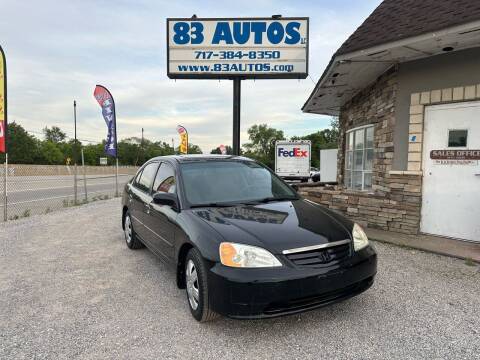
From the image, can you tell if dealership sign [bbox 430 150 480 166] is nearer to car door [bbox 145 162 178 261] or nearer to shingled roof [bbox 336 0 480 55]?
shingled roof [bbox 336 0 480 55]

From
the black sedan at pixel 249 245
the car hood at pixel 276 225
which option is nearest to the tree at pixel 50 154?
the black sedan at pixel 249 245

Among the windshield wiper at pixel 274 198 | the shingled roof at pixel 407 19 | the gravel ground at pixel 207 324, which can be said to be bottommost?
the gravel ground at pixel 207 324

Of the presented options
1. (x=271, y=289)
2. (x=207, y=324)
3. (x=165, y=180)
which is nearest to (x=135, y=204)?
(x=165, y=180)

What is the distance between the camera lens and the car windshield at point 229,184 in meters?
3.63

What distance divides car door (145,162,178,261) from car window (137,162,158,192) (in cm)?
24

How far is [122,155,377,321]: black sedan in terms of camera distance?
2594 millimetres

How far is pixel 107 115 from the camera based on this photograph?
45.6 feet

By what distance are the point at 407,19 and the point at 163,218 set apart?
5.11m

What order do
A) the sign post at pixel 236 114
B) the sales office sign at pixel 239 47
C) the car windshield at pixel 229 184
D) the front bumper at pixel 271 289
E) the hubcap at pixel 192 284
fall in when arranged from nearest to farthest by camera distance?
the front bumper at pixel 271 289 → the hubcap at pixel 192 284 → the car windshield at pixel 229 184 → the sales office sign at pixel 239 47 → the sign post at pixel 236 114

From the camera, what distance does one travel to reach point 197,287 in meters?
3.02

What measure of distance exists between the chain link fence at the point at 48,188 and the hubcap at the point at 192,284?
717 centimetres

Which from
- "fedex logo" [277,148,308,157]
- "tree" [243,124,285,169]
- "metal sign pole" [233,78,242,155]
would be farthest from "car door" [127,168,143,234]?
"tree" [243,124,285,169]

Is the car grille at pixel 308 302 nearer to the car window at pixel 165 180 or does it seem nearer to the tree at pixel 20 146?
the car window at pixel 165 180

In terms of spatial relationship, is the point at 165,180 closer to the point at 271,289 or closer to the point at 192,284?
the point at 192,284
